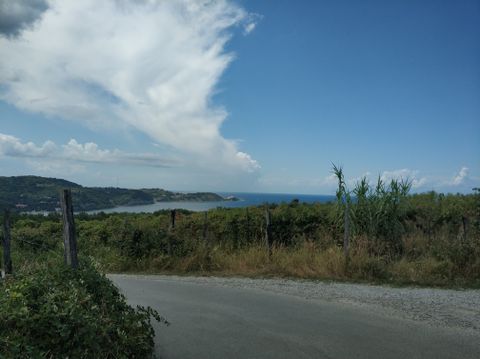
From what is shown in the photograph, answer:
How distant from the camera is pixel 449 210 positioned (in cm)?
1587

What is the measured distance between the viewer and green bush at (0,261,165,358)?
4.08 meters

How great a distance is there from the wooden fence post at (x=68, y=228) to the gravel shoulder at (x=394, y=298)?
4.93 metres

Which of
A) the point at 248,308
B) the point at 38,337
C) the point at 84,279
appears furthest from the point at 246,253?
the point at 38,337

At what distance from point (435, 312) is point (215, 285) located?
5048mm

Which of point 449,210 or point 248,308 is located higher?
point 449,210

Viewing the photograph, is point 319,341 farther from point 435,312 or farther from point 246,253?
point 246,253

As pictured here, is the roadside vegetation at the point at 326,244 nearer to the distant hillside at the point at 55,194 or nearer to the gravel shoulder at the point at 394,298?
the gravel shoulder at the point at 394,298

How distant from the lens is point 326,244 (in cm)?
1365

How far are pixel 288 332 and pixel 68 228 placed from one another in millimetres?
3661

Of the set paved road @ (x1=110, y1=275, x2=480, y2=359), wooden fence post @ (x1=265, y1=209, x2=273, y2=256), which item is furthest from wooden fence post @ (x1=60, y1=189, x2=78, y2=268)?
wooden fence post @ (x1=265, y1=209, x2=273, y2=256)

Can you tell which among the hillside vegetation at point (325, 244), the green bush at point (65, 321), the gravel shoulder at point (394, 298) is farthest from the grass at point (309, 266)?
the green bush at point (65, 321)

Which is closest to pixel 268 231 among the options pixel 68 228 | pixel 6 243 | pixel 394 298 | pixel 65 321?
pixel 394 298

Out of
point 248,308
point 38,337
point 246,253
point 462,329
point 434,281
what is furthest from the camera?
point 246,253

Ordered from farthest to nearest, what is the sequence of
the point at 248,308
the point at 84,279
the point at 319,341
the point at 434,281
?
the point at 434,281
the point at 248,308
the point at 319,341
the point at 84,279
